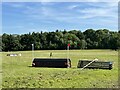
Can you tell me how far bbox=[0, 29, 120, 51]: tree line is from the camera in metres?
135

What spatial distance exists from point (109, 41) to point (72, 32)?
3294 centimetres

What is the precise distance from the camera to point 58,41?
144 meters

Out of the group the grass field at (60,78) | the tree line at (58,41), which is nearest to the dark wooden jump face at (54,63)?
the grass field at (60,78)

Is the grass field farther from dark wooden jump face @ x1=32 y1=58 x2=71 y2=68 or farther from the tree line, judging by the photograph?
the tree line

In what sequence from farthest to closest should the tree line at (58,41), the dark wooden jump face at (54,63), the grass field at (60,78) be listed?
the tree line at (58,41), the dark wooden jump face at (54,63), the grass field at (60,78)

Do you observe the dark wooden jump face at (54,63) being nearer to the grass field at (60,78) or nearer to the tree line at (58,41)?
the grass field at (60,78)

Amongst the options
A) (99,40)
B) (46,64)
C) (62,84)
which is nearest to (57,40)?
(99,40)

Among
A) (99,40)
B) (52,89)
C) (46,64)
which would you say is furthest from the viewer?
(99,40)

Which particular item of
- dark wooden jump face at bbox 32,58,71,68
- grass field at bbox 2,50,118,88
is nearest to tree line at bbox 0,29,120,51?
dark wooden jump face at bbox 32,58,71,68

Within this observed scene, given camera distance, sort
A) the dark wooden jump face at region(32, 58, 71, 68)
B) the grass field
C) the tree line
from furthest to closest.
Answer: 1. the tree line
2. the dark wooden jump face at region(32, 58, 71, 68)
3. the grass field

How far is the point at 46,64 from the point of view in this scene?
2688 cm

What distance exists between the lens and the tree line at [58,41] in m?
135

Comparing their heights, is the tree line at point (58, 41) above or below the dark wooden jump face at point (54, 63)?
above

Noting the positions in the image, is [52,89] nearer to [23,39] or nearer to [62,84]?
[62,84]
